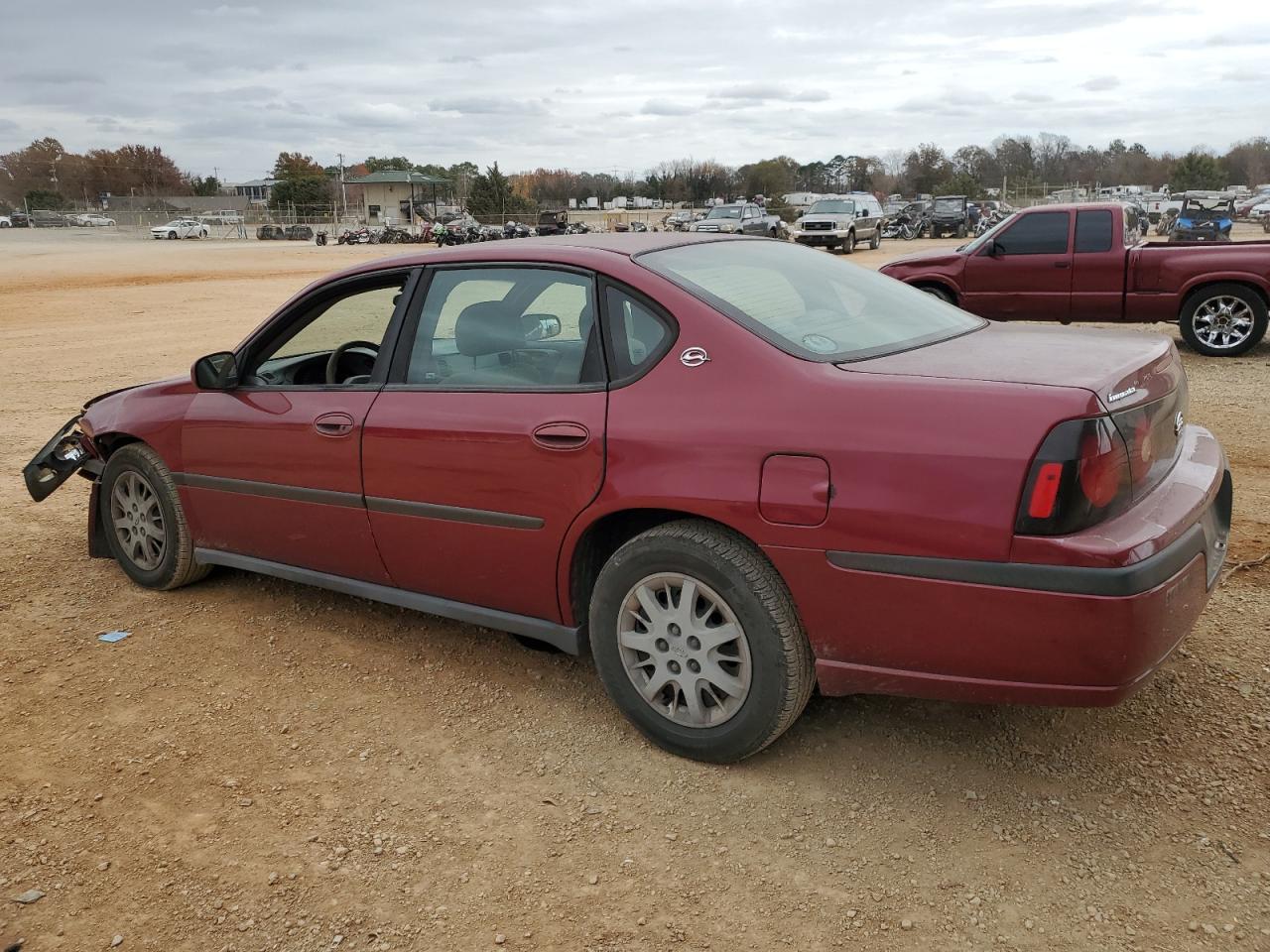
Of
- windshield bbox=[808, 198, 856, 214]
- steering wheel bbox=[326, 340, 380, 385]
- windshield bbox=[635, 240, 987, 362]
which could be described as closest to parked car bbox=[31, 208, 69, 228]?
windshield bbox=[808, 198, 856, 214]

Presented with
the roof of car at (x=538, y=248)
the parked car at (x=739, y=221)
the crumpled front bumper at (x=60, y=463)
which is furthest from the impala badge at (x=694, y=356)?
the parked car at (x=739, y=221)

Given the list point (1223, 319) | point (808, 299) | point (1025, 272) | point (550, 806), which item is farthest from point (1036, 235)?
point (550, 806)

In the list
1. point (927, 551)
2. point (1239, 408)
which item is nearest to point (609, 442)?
point (927, 551)

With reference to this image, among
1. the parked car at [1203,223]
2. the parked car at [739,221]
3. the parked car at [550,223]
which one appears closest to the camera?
the parked car at [1203,223]

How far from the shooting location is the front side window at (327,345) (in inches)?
169

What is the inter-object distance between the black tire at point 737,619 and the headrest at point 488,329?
36.4 inches

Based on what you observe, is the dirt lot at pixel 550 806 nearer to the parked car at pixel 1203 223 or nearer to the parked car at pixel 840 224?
the parked car at pixel 1203 223

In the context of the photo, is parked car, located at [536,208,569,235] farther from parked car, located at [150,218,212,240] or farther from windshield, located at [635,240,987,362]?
windshield, located at [635,240,987,362]

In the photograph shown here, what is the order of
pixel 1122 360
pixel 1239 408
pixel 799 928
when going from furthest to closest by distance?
pixel 1239 408
pixel 1122 360
pixel 799 928

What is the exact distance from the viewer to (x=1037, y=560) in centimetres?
265

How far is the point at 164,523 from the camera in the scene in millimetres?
4859

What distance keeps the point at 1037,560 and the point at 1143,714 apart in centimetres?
119

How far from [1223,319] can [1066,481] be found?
394 inches

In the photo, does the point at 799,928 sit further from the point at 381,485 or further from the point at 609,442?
the point at 381,485
